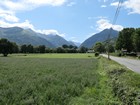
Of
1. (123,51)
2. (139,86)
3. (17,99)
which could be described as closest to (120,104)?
(139,86)

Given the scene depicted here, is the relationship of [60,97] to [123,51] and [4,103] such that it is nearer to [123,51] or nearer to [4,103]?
[4,103]

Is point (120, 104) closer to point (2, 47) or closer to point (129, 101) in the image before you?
point (129, 101)

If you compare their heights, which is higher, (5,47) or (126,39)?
(126,39)

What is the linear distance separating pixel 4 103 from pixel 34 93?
2.64 meters

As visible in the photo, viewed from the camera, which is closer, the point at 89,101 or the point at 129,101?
the point at 129,101

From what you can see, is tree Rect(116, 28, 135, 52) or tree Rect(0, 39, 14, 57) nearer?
tree Rect(116, 28, 135, 52)

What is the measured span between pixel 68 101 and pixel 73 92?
8.89 feet

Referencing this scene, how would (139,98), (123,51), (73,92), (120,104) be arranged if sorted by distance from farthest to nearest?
(123,51) < (73,92) < (120,104) < (139,98)

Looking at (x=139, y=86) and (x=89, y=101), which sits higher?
(x=139, y=86)

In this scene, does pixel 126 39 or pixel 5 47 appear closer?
pixel 126 39

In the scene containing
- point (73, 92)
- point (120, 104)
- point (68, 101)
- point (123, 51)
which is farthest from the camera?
point (123, 51)

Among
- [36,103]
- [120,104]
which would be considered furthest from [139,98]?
[36,103]

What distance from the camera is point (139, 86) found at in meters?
12.1

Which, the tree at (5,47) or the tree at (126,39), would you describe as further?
the tree at (5,47)
